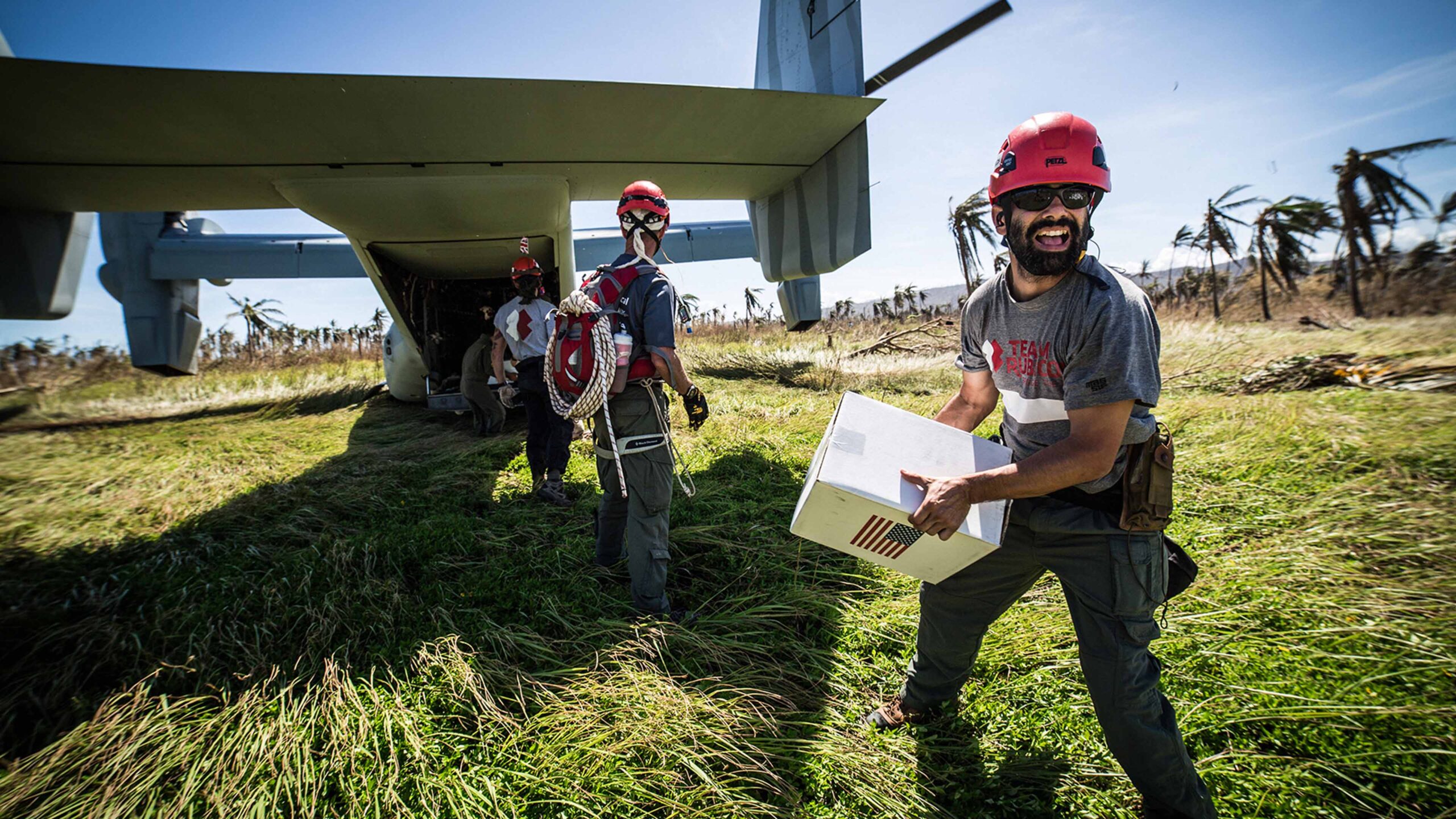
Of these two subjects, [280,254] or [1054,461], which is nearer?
[1054,461]

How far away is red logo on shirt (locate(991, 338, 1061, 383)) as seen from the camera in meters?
1.60

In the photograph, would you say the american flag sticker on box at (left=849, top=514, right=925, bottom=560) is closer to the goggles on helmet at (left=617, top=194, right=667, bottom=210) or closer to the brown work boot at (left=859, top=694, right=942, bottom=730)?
the brown work boot at (left=859, top=694, right=942, bottom=730)

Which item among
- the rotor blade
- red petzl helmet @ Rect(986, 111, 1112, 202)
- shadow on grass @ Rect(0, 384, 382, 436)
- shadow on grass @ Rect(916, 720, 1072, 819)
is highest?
the rotor blade

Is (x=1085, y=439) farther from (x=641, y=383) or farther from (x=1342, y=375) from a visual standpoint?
(x=1342, y=375)

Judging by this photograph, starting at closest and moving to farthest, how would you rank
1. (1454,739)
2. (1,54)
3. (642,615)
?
(1454,739)
(642,615)
(1,54)

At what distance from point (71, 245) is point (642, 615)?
4963 millimetres

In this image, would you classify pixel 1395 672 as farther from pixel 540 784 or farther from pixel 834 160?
pixel 834 160

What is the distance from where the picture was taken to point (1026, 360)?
1.68m

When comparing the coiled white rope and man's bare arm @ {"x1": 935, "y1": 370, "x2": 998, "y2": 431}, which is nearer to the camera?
man's bare arm @ {"x1": 935, "y1": 370, "x2": 998, "y2": 431}

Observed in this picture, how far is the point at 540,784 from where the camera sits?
1.80 m

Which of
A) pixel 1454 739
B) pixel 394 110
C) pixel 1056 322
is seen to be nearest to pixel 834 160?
pixel 394 110

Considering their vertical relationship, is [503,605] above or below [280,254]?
below

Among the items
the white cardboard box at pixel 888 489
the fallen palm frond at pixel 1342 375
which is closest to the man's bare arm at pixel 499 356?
the white cardboard box at pixel 888 489

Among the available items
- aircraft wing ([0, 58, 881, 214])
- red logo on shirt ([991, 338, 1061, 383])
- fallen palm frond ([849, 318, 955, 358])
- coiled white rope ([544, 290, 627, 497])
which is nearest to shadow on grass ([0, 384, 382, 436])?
aircraft wing ([0, 58, 881, 214])
